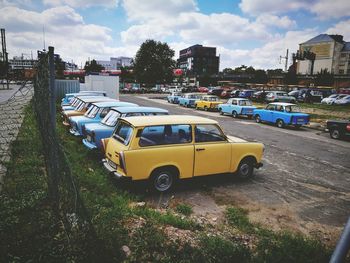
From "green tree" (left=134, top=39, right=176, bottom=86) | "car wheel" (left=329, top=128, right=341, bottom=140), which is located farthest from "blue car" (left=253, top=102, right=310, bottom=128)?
"green tree" (left=134, top=39, right=176, bottom=86)

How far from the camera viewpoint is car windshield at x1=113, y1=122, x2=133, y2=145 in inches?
228

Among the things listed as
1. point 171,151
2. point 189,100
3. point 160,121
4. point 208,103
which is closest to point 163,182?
point 171,151

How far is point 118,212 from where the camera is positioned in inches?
175

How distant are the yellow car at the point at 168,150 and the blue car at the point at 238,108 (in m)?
13.9

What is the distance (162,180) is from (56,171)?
2.67 metres

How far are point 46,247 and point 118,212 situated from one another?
4.26 feet

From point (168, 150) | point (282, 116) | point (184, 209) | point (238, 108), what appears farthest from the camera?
point (238, 108)

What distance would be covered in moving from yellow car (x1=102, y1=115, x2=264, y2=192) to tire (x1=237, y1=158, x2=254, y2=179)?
0.17 meters

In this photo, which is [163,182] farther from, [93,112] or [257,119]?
[257,119]

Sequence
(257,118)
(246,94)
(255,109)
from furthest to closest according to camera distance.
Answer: (246,94) < (255,109) < (257,118)

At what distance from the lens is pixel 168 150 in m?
5.81

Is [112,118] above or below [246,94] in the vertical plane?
below

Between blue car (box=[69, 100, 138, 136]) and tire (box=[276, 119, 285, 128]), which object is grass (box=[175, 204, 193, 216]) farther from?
tire (box=[276, 119, 285, 128])

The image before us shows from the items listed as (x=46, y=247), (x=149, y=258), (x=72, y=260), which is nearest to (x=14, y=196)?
(x=46, y=247)
